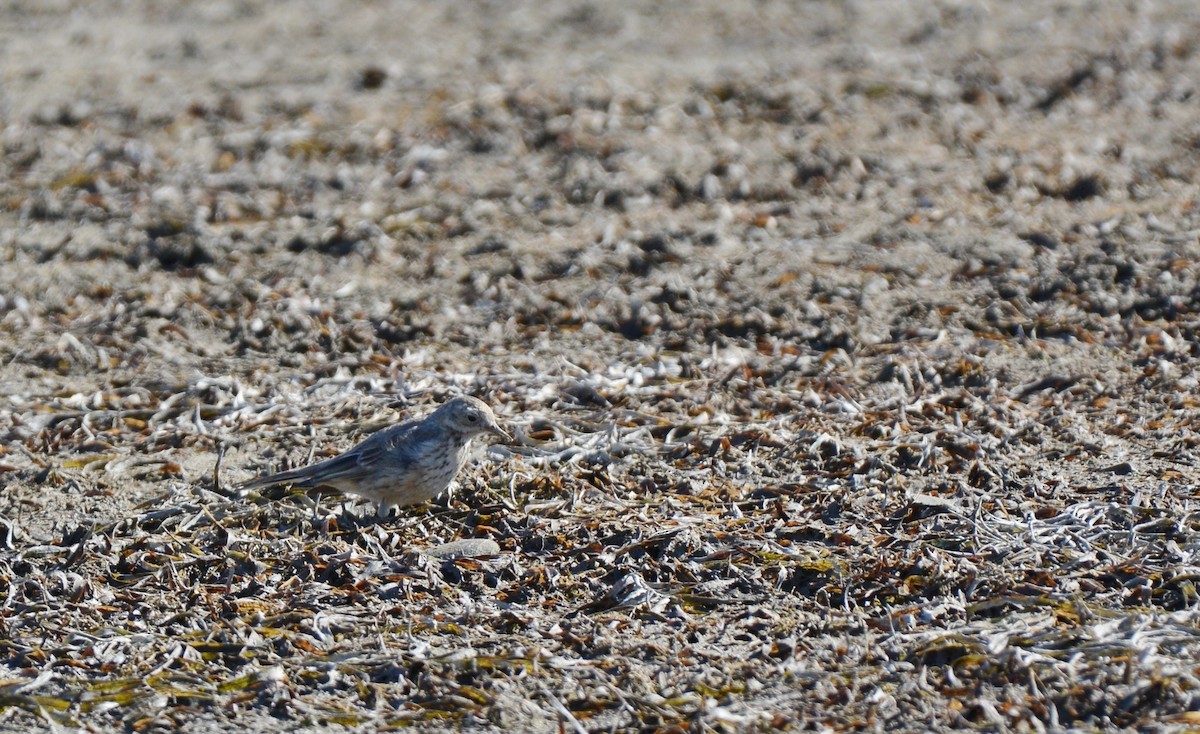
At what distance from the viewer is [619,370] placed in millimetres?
6668

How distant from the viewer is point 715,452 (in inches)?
231

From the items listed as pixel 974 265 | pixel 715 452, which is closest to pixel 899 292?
pixel 974 265

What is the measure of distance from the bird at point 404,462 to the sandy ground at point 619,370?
144 millimetres

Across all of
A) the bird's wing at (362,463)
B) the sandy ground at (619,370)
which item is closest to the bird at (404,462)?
the bird's wing at (362,463)

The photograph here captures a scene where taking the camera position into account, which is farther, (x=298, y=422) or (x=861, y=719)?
(x=298, y=422)

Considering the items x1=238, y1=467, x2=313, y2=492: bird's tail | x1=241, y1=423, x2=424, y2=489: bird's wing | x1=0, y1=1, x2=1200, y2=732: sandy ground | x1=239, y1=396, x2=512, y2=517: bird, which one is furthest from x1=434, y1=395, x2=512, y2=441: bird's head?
x1=238, y1=467, x2=313, y2=492: bird's tail

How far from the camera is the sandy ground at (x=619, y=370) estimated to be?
454cm

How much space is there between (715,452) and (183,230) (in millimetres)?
3891

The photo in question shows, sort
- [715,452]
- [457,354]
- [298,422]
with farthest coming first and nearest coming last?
1. [457,354]
2. [298,422]
3. [715,452]

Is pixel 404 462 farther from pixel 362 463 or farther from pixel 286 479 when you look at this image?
pixel 286 479

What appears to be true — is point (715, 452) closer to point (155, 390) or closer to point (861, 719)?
point (861, 719)

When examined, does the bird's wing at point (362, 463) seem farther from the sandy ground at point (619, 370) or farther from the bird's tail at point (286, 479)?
the sandy ground at point (619, 370)

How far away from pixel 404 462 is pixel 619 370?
1572 mm

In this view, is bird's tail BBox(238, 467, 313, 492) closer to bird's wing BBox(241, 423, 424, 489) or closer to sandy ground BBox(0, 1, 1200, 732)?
bird's wing BBox(241, 423, 424, 489)
